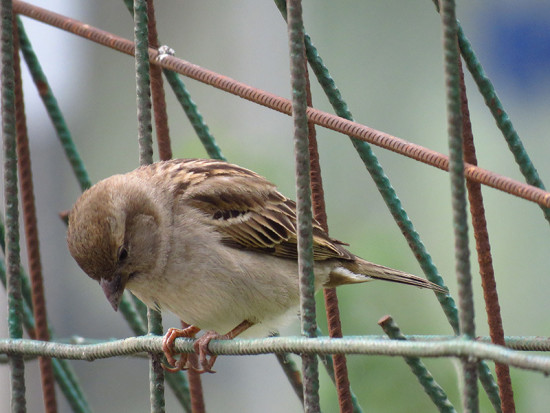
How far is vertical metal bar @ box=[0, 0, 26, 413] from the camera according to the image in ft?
5.68

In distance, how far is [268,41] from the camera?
5.71 meters

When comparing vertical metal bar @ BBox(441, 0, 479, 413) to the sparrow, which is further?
the sparrow

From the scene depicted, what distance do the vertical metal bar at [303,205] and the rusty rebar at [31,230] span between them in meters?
0.91

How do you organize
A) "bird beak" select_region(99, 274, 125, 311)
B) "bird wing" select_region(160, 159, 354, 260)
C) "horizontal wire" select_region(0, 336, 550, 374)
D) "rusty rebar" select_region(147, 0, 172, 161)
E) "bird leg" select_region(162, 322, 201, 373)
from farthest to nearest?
"bird wing" select_region(160, 159, 354, 260)
"bird beak" select_region(99, 274, 125, 311)
"rusty rebar" select_region(147, 0, 172, 161)
"bird leg" select_region(162, 322, 201, 373)
"horizontal wire" select_region(0, 336, 550, 374)

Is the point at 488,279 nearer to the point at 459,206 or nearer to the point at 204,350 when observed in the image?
the point at 459,206

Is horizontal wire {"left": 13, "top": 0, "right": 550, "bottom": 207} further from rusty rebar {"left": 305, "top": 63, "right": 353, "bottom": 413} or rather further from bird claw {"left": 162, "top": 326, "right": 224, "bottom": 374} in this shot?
bird claw {"left": 162, "top": 326, "right": 224, "bottom": 374}

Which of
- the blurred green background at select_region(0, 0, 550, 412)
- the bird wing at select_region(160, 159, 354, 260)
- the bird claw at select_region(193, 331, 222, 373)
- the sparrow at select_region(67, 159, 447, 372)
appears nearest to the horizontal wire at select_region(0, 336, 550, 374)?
the bird claw at select_region(193, 331, 222, 373)

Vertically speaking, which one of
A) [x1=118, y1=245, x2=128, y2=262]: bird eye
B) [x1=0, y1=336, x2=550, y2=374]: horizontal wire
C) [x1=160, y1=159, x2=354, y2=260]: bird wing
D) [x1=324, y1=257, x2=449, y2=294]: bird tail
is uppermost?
[x1=160, y1=159, x2=354, y2=260]: bird wing

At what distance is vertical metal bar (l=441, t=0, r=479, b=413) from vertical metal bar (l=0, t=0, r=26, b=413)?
98cm

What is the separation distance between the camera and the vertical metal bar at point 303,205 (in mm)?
1322

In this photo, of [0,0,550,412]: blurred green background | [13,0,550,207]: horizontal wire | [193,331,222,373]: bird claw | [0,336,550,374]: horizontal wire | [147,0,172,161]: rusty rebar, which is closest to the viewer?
[0,336,550,374]: horizontal wire

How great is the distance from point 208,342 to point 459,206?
2.14 feet

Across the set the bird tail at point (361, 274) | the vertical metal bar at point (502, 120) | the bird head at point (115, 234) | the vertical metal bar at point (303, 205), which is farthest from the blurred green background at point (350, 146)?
the vertical metal bar at point (303, 205)

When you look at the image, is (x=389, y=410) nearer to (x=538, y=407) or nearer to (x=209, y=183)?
(x=538, y=407)
